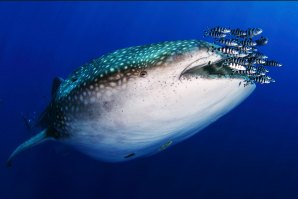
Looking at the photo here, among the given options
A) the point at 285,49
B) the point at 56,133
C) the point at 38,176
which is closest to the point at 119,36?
the point at 285,49

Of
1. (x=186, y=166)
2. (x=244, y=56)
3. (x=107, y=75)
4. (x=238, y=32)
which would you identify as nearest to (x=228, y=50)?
(x=244, y=56)

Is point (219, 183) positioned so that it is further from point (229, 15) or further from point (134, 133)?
point (229, 15)

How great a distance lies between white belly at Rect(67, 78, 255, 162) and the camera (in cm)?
262

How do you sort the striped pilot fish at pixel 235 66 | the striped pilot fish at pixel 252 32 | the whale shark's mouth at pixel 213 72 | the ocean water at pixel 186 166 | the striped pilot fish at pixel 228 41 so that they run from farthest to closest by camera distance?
the ocean water at pixel 186 166, the striped pilot fish at pixel 252 32, the striped pilot fish at pixel 228 41, the striped pilot fish at pixel 235 66, the whale shark's mouth at pixel 213 72

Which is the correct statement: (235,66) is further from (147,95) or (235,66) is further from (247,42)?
(247,42)

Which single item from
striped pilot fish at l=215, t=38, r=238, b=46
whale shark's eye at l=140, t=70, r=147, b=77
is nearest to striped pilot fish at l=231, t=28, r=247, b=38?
striped pilot fish at l=215, t=38, r=238, b=46

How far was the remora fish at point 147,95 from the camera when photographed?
2.59 metres

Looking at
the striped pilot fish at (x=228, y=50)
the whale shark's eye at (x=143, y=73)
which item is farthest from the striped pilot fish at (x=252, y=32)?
the whale shark's eye at (x=143, y=73)

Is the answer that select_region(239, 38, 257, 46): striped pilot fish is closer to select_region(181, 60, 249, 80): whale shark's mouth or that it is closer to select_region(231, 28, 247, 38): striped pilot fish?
select_region(231, 28, 247, 38): striped pilot fish

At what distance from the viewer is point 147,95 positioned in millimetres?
2730

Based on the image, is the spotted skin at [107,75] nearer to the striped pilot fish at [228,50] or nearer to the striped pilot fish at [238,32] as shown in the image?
the striped pilot fish at [228,50]

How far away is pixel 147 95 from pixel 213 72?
68cm

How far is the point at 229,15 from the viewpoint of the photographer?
87.9m

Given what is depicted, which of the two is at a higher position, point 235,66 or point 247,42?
point 247,42
